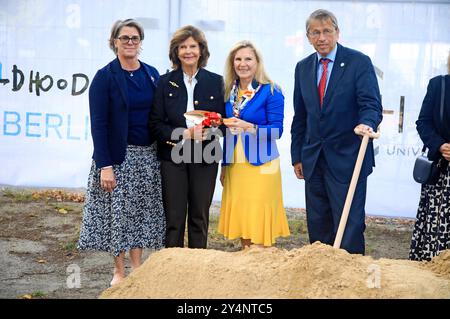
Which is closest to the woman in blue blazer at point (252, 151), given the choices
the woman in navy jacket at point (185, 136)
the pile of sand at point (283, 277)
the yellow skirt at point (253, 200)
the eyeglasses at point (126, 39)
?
the yellow skirt at point (253, 200)

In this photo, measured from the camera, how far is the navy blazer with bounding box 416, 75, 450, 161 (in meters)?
3.99

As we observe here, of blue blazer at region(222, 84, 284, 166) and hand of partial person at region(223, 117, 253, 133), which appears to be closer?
hand of partial person at region(223, 117, 253, 133)

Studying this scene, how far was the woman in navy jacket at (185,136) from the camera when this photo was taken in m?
3.89

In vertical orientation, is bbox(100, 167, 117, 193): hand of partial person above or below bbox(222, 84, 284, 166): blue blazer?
below

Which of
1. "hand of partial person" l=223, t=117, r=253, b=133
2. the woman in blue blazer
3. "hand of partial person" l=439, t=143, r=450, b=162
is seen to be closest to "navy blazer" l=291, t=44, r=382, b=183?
the woman in blue blazer

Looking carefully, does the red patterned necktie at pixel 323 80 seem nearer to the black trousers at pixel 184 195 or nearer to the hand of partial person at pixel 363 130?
the hand of partial person at pixel 363 130

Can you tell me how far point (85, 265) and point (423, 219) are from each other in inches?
101

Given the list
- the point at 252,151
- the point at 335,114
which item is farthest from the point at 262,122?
the point at 335,114

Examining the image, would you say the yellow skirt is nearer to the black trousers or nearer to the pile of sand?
the black trousers

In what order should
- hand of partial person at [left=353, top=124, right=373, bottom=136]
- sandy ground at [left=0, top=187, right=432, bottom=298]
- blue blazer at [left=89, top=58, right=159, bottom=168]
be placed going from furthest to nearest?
sandy ground at [left=0, top=187, right=432, bottom=298], blue blazer at [left=89, top=58, right=159, bottom=168], hand of partial person at [left=353, top=124, right=373, bottom=136]

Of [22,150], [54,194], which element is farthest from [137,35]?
[54,194]

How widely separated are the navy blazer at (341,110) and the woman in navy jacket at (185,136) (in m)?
0.61

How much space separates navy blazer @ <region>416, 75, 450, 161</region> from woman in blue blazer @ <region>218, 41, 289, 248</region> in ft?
3.14

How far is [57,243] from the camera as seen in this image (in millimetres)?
5473
